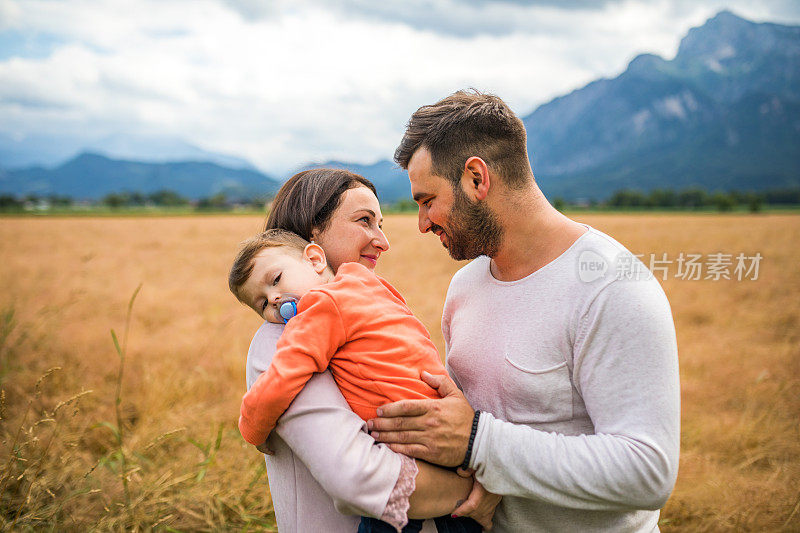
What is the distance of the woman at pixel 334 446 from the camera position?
1.48m

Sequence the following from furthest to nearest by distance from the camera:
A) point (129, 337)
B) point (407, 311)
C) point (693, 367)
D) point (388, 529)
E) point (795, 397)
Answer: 1. point (129, 337)
2. point (693, 367)
3. point (795, 397)
4. point (407, 311)
5. point (388, 529)

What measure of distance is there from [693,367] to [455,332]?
5.68m

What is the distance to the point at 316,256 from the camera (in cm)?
199

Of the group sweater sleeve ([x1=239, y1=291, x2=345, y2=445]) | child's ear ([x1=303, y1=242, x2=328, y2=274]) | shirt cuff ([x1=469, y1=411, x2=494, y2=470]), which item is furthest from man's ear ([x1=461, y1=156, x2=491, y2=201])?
shirt cuff ([x1=469, y1=411, x2=494, y2=470])

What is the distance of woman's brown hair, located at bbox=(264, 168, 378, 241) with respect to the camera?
2078 millimetres

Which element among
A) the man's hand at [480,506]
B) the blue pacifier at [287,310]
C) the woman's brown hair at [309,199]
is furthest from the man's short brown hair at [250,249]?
the man's hand at [480,506]

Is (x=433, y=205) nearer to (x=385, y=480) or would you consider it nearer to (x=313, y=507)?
(x=385, y=480)

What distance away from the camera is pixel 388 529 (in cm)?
164

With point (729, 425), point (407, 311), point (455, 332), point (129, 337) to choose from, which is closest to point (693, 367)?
point (729, 425)

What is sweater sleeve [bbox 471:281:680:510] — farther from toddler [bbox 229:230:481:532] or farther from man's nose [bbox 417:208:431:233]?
man's nose [bbox 417:208:431:233]

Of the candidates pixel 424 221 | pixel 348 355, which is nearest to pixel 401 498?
pixel 348 355

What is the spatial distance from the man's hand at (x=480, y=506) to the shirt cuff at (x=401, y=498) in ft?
0.83

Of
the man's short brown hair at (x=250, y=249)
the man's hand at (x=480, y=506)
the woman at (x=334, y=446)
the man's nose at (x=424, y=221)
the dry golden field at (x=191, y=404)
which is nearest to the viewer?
the woman at (x=334, y=446)

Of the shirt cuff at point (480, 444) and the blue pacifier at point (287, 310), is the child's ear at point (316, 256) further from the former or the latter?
the shirt cuff at point (480, 444)
